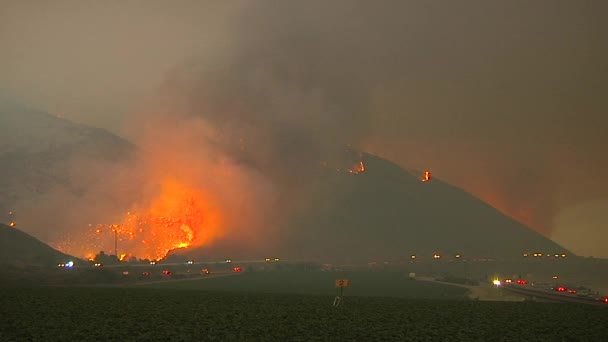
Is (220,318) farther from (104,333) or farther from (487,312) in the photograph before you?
(487,312)

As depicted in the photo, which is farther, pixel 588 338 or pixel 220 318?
pixel 220 318

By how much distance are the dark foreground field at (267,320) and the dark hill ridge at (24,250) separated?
206 ft

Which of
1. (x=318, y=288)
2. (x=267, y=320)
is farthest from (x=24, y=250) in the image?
(x=267, y=320)

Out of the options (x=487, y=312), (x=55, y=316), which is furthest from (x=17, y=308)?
(x=487, y=312)

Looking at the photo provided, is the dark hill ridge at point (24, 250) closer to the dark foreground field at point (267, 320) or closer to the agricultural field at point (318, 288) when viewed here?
the agricultural field at point (318, 288)

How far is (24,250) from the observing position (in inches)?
5625

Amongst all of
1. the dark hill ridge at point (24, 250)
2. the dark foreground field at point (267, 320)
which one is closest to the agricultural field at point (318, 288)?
the dark hill ridge at point (24, 250)

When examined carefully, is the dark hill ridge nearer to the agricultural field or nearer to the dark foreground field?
the agricultural field

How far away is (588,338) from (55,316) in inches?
1779

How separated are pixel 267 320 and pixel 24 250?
109219mm

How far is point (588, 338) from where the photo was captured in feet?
155

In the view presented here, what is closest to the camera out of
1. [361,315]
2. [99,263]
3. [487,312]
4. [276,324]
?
[276,324]

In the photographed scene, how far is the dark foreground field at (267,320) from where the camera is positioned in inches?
1726

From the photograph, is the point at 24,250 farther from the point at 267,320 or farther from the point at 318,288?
the point at 267,320
